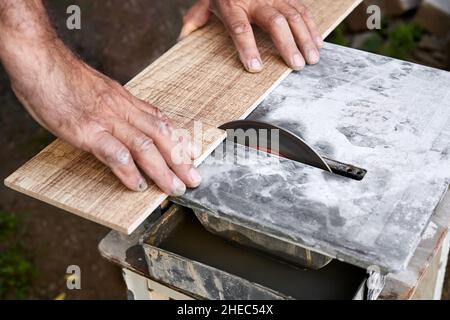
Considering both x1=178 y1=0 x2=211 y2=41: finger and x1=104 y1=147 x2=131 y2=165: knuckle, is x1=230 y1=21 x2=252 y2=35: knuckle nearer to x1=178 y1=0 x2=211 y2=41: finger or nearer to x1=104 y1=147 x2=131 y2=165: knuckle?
x1=178 y1=0 x2=211 y2=41: finger

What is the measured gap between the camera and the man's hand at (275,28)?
5.69 ft

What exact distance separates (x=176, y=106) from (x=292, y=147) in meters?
0.35

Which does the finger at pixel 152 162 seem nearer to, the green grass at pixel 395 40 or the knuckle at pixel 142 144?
the knuckle at pixel 142 144

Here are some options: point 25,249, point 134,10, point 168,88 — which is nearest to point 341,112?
point 168,88

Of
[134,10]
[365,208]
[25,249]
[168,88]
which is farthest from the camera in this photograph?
[134,10]

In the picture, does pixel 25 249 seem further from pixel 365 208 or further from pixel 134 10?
pixel 365 208

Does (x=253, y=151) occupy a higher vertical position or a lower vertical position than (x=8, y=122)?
higher

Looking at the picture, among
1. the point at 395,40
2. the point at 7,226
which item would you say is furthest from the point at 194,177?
the point at 395,40

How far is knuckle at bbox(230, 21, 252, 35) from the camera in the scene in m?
1.75

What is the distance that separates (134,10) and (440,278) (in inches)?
105

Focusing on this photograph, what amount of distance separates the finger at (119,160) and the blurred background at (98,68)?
157 cm

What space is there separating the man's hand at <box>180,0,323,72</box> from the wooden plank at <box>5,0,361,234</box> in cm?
4

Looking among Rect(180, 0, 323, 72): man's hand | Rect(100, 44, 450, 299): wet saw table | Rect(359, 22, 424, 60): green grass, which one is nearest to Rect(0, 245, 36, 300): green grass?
Rect(100, 44, 450, 299): wet saw table

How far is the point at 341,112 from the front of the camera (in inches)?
62.1
